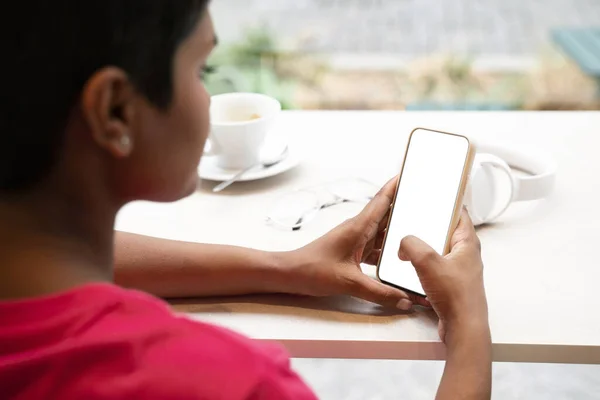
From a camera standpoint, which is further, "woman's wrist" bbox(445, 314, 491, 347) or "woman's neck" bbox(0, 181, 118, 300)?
"woman's wrist" bbox(445, 314, 491, 347)

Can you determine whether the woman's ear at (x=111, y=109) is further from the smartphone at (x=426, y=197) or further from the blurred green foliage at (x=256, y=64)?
the blurred green foliage at (x=256, y=64)

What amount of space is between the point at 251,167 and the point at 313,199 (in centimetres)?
12

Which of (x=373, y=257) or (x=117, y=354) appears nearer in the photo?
→ (x=117, y=354)

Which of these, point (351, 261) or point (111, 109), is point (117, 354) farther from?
point (351, 261)

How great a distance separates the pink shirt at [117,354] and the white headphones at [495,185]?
45 cm

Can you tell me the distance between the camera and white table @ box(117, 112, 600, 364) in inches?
24.5

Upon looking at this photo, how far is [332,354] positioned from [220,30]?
1208mm

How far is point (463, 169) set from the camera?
69cm

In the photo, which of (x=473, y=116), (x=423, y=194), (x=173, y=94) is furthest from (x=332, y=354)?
(x=473, y=116)

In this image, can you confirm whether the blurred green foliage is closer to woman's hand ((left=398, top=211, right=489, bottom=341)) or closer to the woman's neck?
woman's hand ((left=398, top=211, right=489, bottom=341))

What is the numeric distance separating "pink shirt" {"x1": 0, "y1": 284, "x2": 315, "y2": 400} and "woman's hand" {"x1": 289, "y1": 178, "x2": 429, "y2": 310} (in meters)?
0.27

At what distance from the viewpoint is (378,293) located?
66 cm

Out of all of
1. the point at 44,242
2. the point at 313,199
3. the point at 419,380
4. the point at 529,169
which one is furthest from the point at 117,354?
the point at 419,380

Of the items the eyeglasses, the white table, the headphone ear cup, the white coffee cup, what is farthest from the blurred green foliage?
the headphone ear cup
